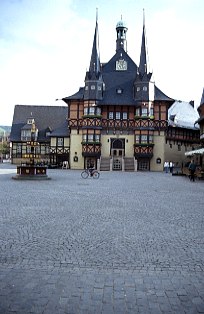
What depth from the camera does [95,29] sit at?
49750 mm

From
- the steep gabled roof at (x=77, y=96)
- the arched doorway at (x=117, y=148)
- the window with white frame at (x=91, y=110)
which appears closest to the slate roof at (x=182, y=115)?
the arched doorway at (x=117, y=148)

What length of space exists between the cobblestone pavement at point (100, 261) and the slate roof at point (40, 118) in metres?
54.0

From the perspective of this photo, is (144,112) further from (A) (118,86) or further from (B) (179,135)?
(B) (179,135)

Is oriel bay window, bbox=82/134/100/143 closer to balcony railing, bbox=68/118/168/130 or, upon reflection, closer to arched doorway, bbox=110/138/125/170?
balcony railing, bbox=68/118/168/130

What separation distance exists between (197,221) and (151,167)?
3813 cm

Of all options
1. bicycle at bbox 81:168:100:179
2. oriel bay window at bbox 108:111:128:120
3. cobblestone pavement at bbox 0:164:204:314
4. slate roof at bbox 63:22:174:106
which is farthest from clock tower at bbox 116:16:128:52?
cobblestone pavement at bbox 0:164:204:314

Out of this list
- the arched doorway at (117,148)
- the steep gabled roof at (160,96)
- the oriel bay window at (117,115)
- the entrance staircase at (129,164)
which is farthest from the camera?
the oriel bay window at (117,115)

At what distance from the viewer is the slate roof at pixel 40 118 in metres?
63.1

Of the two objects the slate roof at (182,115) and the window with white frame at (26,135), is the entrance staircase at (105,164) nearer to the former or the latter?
the slate roof at (182,115)

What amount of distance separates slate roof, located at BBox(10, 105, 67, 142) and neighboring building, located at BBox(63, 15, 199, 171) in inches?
649

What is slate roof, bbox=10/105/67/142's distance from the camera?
6312 cm

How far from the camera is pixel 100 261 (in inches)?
225

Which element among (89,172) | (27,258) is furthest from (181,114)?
(27,258)

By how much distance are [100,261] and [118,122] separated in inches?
1675
